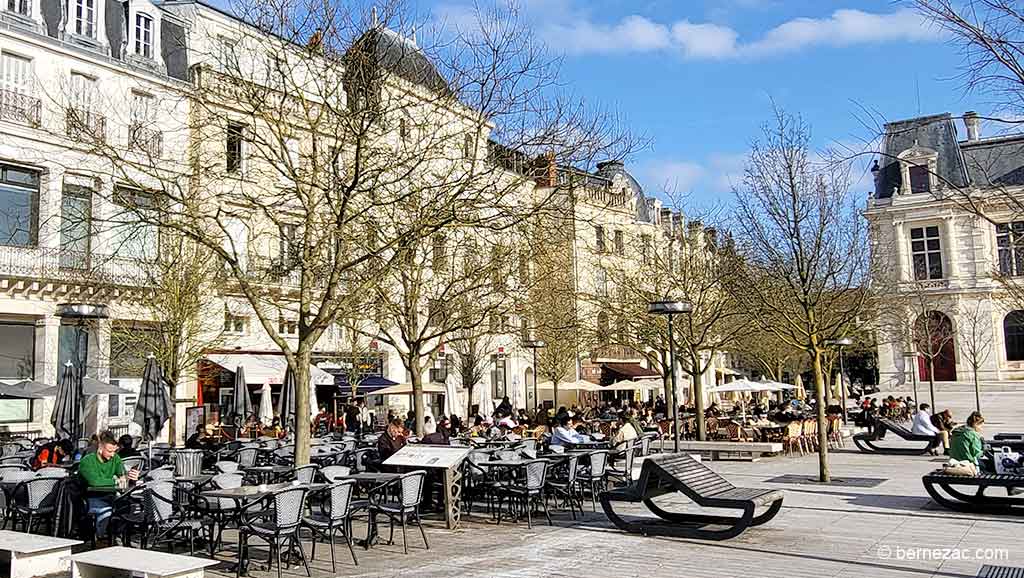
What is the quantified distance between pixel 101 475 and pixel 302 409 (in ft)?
8.33

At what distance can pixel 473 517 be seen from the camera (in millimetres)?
11969

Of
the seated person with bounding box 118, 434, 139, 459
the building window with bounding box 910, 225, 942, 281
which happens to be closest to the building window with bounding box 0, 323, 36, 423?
the seated person with bounding box 118, 434, 139, 459

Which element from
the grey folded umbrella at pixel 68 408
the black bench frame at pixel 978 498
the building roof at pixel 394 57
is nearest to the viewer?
the black bench frame at pixel 978 498

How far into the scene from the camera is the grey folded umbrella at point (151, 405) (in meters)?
16.1

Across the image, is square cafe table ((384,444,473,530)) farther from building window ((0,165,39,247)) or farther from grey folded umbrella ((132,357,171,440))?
building window ((0,165,39,247))

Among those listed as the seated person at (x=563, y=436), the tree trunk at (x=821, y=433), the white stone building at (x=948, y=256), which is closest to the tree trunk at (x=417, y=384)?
the seated person at (x=563, y=436)

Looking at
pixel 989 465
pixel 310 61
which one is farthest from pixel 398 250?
pixel 989 465

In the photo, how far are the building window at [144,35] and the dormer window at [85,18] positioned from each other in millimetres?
1482

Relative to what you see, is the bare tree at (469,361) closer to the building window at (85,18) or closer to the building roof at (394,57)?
the building window at (85,18)

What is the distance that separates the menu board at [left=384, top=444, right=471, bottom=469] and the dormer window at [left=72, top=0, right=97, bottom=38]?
20922 mm

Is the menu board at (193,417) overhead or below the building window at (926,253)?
below

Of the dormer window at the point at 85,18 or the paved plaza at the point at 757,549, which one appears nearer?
the paved plaza at the point at 757,549

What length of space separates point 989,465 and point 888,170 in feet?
177

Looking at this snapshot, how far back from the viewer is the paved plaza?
8.31 m
